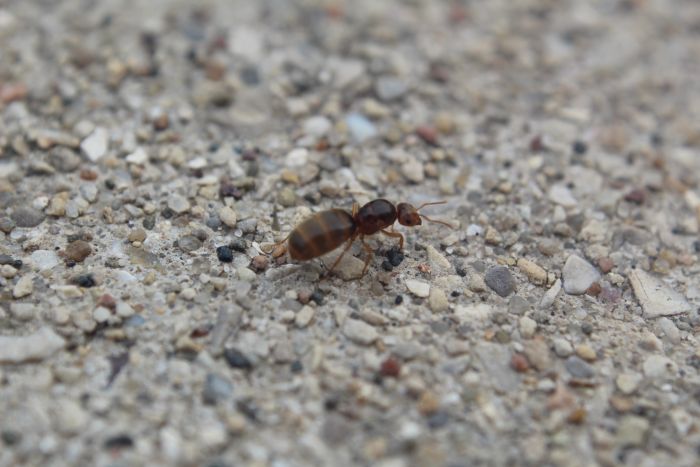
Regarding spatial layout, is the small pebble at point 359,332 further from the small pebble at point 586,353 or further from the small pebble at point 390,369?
the small pebble at point 586,353

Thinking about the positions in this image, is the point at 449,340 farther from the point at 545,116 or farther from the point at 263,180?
the point at 545,116

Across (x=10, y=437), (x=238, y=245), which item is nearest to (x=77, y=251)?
(x=238, y=245)

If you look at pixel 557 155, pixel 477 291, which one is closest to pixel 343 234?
pixel 477 291

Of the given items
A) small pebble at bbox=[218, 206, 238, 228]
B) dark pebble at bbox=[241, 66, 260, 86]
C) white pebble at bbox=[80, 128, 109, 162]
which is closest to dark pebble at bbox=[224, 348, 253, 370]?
small pebble at bbox=[218, 206, 238, 228]

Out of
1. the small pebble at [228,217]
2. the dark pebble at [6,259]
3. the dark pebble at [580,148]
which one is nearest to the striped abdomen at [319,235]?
the small pebble at [228,217]

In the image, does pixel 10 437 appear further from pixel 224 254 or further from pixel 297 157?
pixel 297 157

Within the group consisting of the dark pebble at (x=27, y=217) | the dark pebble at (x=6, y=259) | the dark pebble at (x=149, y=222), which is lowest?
the dark pebble at (x=149, y=222)

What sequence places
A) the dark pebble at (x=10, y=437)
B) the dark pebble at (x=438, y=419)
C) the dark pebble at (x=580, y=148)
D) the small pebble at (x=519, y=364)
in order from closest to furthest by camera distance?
the dark pebble at (x=10, y=437) < the dark pebble at (x=438, y=419) < the small pebble at (x=519, y=364) < the dark pebble at (x=580, y=148)
